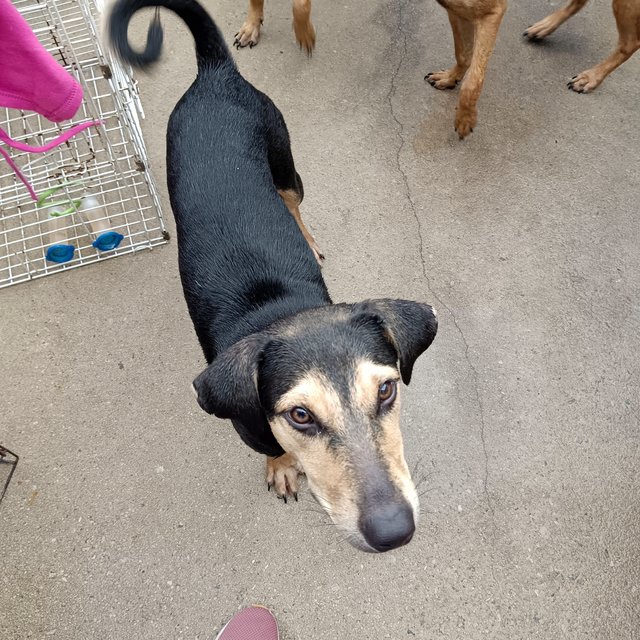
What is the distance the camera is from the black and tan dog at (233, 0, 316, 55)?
372 cm

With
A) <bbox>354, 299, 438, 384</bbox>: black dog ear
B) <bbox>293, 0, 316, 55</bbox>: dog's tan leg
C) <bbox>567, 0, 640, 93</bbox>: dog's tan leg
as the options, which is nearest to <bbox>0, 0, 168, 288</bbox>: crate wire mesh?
<bbox>293, 0, 316, 55</bbox>: dog's tan leg

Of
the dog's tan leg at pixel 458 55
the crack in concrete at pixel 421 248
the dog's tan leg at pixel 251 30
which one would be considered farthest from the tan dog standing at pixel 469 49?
the dog's tan leg at pixel 251 30

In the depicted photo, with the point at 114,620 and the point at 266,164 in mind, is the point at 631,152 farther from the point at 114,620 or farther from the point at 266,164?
the point at 114,620

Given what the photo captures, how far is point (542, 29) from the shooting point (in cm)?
419

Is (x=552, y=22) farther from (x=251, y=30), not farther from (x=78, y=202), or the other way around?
(x=78, y=202)

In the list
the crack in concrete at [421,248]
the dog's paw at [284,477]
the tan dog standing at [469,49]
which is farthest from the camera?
the tan dog standing at [469,49]

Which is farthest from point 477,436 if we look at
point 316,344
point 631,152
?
point 631,152

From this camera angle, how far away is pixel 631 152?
3.78 metres

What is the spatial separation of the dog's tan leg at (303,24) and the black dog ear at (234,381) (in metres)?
2.77

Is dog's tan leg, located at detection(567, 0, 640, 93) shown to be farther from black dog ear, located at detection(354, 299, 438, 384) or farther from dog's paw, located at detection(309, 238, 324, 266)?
black dog ear, located at detection(354, 299, 438, 384)

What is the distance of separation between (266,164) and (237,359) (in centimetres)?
117

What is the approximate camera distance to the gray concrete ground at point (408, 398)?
250 centimetres

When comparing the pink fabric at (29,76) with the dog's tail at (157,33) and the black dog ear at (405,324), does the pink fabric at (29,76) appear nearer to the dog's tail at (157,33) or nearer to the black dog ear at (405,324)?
the dog's tail at (157,33)

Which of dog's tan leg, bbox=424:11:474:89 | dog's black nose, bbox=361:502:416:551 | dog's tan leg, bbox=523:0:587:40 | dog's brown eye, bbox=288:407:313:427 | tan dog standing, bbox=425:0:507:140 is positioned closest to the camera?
dog's black nose, bbox=361:502:416:551
